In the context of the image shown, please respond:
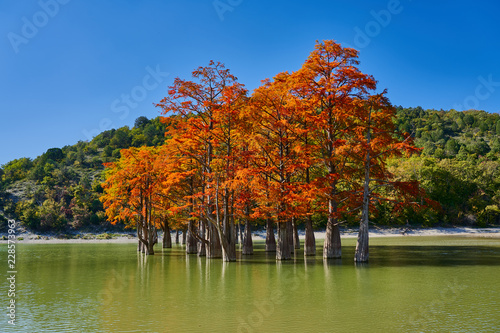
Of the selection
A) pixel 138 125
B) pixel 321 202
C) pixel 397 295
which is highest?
pixel 138 125

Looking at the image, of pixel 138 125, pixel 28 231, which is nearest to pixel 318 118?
pixel 28 231

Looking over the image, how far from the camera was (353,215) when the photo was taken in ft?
197

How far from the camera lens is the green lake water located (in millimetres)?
12672

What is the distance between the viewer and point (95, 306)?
15922 millimetres

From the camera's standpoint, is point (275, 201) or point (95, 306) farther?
point (275, 201)

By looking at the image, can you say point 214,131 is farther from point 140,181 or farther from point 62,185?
point 62,185

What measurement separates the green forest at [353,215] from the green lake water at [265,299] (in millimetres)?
29044

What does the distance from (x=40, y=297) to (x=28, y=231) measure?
7071cm

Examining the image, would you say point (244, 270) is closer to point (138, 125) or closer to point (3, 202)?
point (3, 202)

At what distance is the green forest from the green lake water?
2904cm

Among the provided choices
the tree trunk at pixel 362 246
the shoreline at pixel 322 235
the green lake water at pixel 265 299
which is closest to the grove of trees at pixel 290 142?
the tree trunk at pixel 362 246

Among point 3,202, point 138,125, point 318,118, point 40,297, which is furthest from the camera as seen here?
point 138,125

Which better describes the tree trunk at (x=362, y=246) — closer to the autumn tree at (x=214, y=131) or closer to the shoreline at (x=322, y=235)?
the autumn tree at (x=214, y=131)

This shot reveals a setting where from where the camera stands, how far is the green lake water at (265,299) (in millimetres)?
12672
